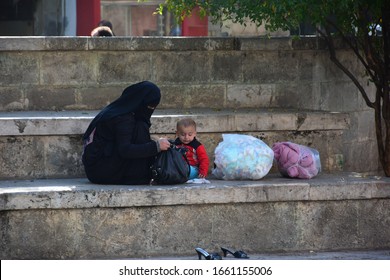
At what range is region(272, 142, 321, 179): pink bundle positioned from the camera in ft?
31.9

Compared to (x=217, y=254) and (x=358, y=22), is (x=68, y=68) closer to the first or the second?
(x=358, y=22)

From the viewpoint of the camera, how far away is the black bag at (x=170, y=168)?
29.9ft

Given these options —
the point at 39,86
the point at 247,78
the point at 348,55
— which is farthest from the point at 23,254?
the point at 348,55

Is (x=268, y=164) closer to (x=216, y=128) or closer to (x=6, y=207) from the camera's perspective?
(x=216, y=128)

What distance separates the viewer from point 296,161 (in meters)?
9.72

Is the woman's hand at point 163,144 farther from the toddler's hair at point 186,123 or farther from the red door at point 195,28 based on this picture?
the red door at point 195,28

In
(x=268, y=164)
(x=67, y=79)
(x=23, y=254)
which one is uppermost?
(x=67, y=79)

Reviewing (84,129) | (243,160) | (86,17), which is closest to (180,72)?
(84,129)

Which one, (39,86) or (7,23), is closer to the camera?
(39,86)

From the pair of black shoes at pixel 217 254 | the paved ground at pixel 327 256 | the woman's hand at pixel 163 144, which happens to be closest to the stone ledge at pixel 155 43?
the woman's hand at pixel 163 144

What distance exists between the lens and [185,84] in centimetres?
1131

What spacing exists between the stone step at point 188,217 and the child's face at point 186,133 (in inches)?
15.8

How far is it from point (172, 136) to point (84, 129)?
0.78 m
